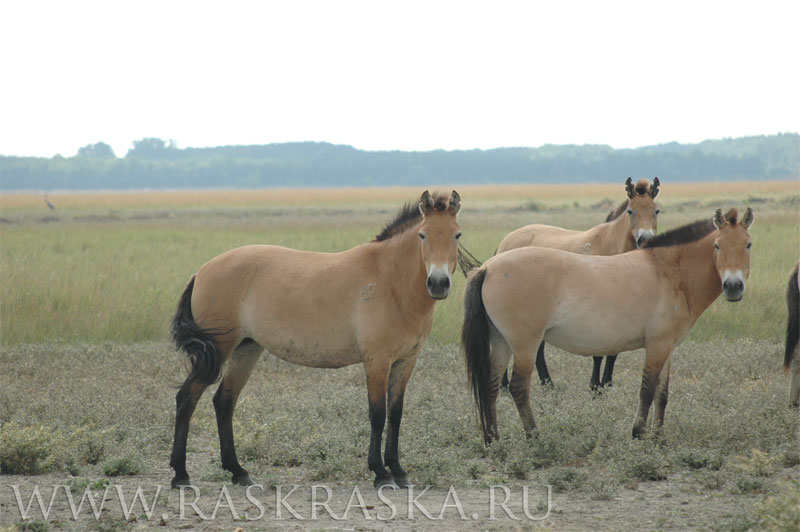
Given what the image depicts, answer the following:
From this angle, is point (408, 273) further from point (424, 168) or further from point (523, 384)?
point (424, 168)

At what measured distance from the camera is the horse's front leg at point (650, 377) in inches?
268

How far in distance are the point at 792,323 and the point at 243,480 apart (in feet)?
17.4

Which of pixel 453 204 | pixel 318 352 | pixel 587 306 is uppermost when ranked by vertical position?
pixel 453 204

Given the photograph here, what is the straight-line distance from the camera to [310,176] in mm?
172750

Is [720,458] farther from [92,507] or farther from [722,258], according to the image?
[92,507]

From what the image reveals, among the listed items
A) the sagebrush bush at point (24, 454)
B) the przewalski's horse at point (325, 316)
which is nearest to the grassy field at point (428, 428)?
the sagebrush bush at point (24, 454)

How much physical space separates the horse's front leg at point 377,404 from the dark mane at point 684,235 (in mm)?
2977

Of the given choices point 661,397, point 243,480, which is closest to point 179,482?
point 243,480

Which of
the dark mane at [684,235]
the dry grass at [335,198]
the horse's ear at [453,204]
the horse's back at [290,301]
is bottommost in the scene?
the dry grass at [335,198]

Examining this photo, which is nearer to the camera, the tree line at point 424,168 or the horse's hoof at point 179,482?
the horse's hoof at point 179,482

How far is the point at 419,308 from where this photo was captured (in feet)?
19.0

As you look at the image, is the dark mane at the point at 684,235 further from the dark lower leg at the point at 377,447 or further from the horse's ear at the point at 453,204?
the dark lower leg at the point at 377,447

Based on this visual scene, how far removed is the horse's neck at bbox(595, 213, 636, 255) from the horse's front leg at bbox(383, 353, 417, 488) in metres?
4.17

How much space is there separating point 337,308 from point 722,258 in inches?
Result: 127
